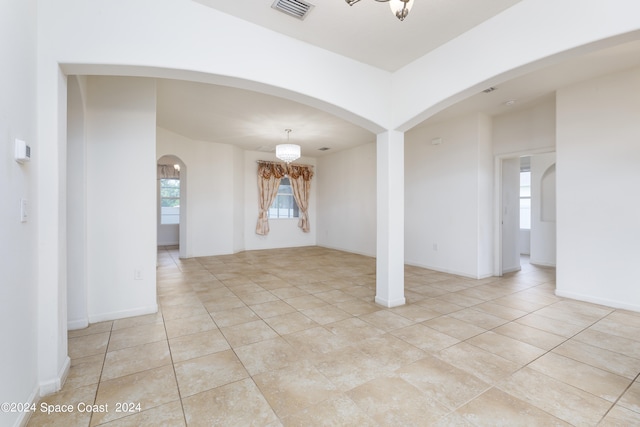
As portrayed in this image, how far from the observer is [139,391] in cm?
183

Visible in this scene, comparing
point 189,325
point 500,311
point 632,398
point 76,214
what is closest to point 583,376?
point 632,398

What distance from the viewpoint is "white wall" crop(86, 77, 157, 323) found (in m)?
2.93

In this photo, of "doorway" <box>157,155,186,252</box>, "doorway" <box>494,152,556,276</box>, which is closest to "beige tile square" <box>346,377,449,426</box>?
"doorway" <box>494,152,556,276</box>

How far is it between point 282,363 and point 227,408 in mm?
556

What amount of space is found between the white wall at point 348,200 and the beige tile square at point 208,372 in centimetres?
504

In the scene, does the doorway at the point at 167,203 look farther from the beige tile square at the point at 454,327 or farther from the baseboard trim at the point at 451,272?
the beige tile square at the point at 454,327

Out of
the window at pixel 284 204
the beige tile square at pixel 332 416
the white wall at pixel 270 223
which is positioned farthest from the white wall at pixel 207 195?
the beige tile square at pixel 332 416

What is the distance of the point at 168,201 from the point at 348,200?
5811mm

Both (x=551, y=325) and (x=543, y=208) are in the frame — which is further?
(x=543, y=208)

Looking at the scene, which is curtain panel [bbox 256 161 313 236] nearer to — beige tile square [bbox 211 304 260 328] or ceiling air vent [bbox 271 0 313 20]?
beige tile square [bbox 211 304 260 328]

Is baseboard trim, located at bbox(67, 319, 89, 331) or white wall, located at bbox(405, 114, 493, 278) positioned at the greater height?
white wall, located at bbox(405, 114, 493, 278)

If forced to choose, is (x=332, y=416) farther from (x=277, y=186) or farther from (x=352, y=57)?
(x=277, y=186)

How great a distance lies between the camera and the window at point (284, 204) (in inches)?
325

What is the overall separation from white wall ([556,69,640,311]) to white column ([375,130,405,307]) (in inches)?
90.0
